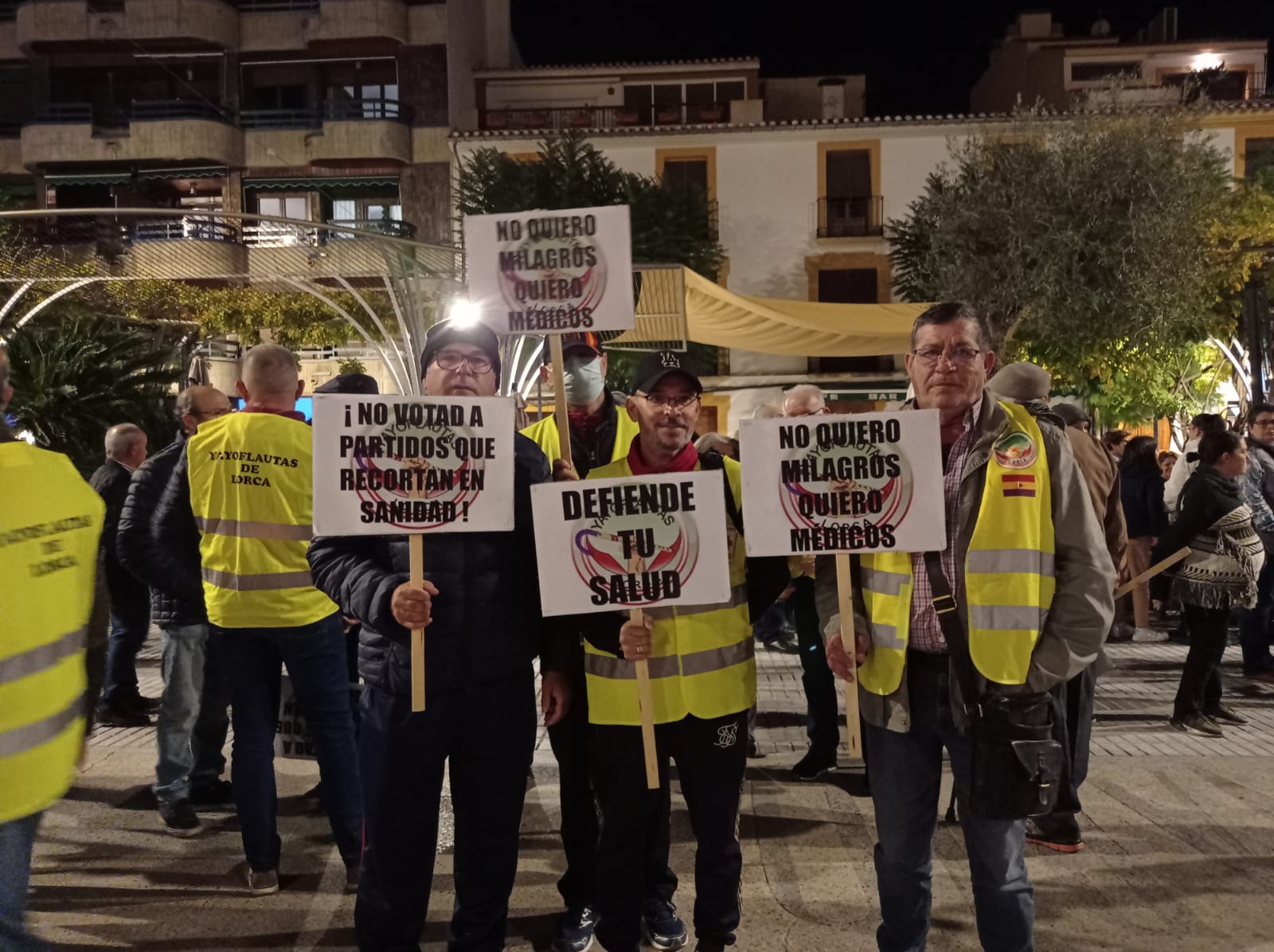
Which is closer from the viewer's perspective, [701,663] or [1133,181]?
[701,663]

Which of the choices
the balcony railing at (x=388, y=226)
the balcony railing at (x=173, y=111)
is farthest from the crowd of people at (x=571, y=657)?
the balcony railing at (x=173, y=111)

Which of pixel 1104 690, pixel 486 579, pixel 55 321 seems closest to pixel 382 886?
pixel 486 579

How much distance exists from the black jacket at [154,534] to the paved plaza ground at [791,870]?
117 centimetres

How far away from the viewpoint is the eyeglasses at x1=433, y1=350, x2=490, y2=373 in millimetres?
3139

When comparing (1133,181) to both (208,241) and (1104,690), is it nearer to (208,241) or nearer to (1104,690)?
(1104,690)

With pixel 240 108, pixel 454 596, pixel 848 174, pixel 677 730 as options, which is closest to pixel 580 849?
pixel 677 730

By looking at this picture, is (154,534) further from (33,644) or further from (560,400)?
(33,644)

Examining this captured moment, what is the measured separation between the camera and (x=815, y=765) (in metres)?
5.29

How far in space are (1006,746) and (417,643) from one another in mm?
1631

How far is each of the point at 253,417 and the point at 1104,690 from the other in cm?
607

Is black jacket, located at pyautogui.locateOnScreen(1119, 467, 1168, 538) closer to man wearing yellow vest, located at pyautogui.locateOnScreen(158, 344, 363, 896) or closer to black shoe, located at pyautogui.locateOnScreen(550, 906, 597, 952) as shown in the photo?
black shoe, located at pyautogui.locateOnScreen(550, 906, 597, 952)

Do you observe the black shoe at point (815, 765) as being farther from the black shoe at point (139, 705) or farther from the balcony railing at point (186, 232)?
the balcony railing at point (186, 232)

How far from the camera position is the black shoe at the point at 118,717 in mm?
6574

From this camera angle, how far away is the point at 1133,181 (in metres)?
17.9
